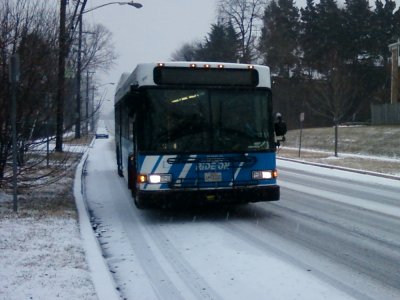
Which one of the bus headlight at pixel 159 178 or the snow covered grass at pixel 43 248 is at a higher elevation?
the bus headlight at pixel 159 178

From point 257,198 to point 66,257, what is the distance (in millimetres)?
4289

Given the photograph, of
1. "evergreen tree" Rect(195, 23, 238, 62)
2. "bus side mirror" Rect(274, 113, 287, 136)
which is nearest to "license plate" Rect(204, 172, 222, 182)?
"bus side mirror" Rect(274, 113, 287, 136)

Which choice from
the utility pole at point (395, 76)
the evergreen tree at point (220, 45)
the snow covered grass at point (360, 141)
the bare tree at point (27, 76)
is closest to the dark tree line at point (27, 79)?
the bare tree at point (27, 76)

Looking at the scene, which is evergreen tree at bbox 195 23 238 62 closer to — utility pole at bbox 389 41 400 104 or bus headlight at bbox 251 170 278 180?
utility pole at bbox 389 41 400 104

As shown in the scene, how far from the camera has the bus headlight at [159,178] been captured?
33.5 ft

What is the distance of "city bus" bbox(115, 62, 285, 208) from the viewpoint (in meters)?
10.2

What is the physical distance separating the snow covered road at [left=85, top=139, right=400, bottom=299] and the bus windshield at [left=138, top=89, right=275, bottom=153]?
57.9 inches

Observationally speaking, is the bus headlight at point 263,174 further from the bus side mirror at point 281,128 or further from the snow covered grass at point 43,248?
the snow covered grass at point 43,248

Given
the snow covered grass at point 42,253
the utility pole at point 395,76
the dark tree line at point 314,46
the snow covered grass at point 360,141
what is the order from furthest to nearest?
the dark tree line at point 314,46
the utility pole at point 395,76
the snow covered grass at point 360,141
the snow covered grass at point 42,253

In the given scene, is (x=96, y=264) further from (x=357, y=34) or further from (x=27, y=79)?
(x=357, y=34)

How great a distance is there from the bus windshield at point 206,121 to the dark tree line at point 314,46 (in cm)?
4935

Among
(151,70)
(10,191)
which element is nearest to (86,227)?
(151,70)

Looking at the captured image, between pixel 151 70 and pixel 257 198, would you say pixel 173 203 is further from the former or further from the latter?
pixel 151 70

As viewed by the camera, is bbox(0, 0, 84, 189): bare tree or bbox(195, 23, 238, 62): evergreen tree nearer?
bbox(0, 0, 84, 189): bare tree
